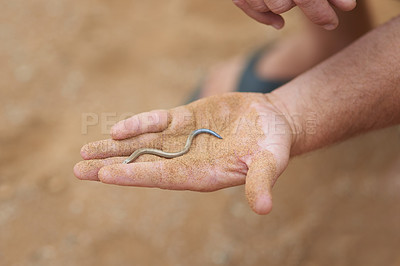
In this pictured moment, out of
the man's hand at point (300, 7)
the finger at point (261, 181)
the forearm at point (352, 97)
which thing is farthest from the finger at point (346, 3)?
the finger at point (261, 181)

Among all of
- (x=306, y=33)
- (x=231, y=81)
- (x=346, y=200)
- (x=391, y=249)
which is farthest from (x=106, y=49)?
(x=391, y=249)

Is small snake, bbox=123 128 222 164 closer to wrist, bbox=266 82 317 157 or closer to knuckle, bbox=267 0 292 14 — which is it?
wrist, bbox=266 82 317 157

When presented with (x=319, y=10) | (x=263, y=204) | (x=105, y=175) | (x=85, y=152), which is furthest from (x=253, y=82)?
(x=263, y=204)

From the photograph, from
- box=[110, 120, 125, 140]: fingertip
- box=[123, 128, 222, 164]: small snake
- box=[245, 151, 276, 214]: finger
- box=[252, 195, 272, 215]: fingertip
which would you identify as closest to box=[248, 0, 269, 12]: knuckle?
box=[123, 128, 222, 164]: small snake

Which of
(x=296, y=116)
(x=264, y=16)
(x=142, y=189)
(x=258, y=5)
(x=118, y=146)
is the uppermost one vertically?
(x=258, y=5)

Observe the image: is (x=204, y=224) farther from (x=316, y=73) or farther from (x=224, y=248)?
(x=316, y=73)

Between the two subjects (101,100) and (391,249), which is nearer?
(391,249)

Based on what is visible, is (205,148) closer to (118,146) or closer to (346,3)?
(118,146)

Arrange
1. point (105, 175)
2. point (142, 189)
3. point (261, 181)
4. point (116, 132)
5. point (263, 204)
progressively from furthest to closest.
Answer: point (142, 189) < point (116, 132) < point (105, 175) < point (261, 181) < point (263, 204)
